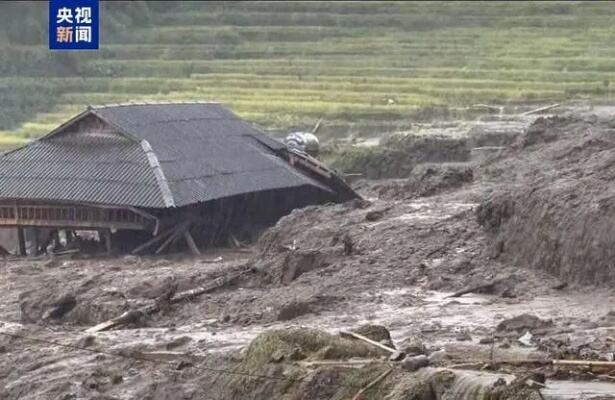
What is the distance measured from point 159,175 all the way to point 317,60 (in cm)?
1799

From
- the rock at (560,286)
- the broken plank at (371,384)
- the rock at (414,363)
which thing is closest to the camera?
the broken plank at (371,384)

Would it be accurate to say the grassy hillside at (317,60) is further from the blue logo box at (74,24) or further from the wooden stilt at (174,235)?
the blue logo box at (74,24)

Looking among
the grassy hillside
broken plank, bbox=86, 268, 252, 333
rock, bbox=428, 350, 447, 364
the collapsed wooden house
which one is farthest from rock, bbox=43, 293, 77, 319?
the grassy hillside

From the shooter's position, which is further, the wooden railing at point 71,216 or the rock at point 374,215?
the wooden railing at point 71,216

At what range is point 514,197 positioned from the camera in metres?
18.9

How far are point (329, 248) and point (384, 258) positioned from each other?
1.21 m

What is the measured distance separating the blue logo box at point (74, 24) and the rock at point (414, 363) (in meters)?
9.57

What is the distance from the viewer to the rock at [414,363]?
1289 cm

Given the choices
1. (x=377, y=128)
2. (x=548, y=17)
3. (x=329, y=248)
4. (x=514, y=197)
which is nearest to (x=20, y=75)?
(x=377, y=128)

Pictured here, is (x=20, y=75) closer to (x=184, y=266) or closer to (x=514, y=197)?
(x=184, y=266)

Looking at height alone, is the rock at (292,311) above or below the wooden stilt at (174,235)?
above

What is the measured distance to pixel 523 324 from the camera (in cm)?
1484

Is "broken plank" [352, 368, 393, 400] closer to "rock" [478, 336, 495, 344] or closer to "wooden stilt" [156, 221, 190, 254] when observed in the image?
"rock" [478, 336, 495, 344]

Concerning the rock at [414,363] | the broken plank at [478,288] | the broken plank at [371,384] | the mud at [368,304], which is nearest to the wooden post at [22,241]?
the mud at [368,304]
